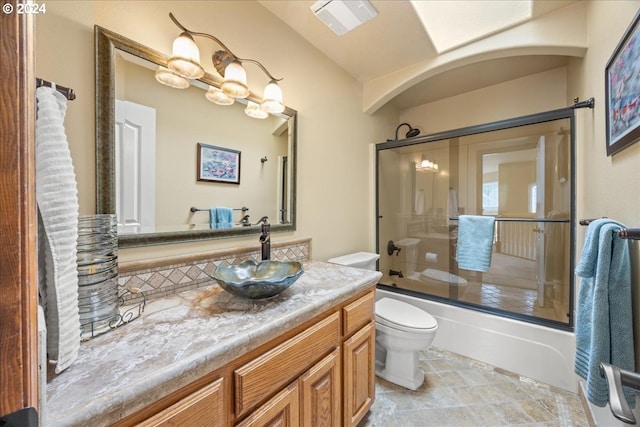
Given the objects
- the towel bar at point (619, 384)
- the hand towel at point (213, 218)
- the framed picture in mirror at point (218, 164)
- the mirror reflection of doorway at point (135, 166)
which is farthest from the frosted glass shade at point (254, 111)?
the towel bar at point (619, 384)

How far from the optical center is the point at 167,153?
3.94 ft

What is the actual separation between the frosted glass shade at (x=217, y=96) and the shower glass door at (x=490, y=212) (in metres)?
1.69

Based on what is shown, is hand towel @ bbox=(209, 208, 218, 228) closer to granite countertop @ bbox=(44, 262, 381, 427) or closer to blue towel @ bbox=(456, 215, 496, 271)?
granite countertop @ bbox=(44, 262, 381, 427)

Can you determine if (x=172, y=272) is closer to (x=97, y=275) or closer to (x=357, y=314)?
(x=97, y=275)

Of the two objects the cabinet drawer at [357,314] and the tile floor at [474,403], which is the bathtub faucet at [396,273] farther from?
the cabinet drawer at [357,314]

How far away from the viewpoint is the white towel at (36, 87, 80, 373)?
58cm

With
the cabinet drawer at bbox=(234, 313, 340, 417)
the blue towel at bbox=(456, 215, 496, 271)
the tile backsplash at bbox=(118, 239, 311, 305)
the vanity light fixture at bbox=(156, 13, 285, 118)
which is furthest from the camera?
the blue towel at bbox=(456, 215, 496, 271)

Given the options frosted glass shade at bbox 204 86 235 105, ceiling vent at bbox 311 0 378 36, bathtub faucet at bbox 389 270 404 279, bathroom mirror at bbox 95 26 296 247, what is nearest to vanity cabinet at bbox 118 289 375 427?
bathroom mirror at bbox 95 26 296 247

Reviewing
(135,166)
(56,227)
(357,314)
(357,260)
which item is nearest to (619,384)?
(357,314)

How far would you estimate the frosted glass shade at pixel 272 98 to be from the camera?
155 cm

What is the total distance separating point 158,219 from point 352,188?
1.63 metres

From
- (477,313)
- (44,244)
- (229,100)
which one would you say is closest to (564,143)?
(477,313)

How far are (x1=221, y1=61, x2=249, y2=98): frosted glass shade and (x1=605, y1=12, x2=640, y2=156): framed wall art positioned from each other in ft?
5.39

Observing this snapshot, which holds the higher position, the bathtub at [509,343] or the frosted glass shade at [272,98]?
the frosted glass shade at [272,98]
